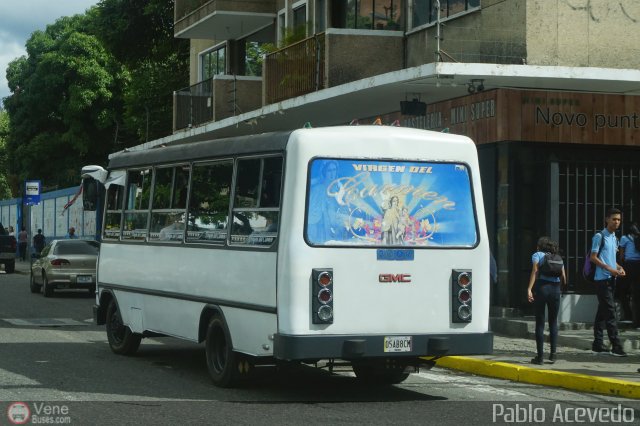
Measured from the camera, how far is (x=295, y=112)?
24.3m

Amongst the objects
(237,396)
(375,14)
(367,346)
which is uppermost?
(375,14)

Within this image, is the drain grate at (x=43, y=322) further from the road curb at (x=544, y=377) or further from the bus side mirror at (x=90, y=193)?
the road curb at (x=544, y=377)

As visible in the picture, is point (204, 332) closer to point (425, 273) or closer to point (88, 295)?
point (425, 273)

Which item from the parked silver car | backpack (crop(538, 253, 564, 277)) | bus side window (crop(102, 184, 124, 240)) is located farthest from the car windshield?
backpack (crop(538, 253, 564, 277))

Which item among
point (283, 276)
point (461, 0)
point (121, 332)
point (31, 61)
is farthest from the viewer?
Answer: point (31, 61)

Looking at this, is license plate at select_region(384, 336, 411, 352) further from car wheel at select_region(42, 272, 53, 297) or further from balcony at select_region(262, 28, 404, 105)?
car wheel at select_region(42, 272, 53, 297)

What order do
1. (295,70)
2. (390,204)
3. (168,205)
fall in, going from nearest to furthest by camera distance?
1. (390,204)
2. (168,205)
3. (295,70)

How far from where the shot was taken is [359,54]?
22719mm

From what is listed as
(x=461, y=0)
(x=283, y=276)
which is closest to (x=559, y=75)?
(x=461, y=0)

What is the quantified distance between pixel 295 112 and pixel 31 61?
4695 cm

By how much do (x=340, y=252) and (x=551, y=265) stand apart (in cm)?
379

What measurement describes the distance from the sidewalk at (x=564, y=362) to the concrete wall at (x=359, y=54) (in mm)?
6006

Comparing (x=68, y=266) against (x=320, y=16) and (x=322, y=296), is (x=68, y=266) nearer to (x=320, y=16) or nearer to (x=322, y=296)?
(x=320, y=16)

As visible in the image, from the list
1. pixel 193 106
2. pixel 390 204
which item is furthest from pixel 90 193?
pixel 193 106
